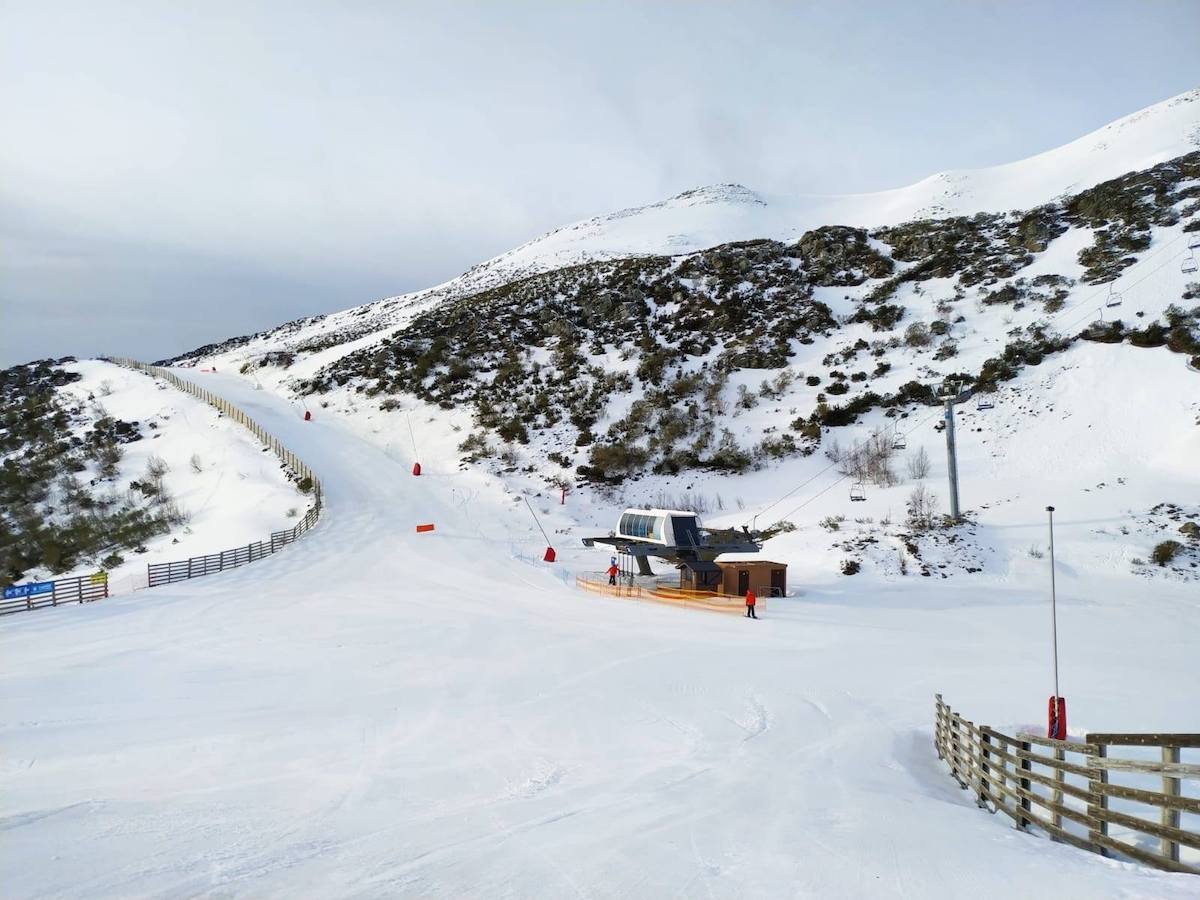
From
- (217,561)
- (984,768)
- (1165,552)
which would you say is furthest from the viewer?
(217,561)

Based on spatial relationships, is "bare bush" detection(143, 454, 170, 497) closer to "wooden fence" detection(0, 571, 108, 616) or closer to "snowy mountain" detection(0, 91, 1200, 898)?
"snowy mountain" detection(0, 91, 1200, 898)

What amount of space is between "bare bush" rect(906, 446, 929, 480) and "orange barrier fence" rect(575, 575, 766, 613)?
1925cm

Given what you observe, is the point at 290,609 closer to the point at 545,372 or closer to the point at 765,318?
the point at 545,372

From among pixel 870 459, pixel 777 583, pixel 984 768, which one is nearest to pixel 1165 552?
pixel 777 583

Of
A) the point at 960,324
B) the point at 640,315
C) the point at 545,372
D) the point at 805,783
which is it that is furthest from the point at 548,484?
the point at 805,783

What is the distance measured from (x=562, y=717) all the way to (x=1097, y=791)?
9108mm

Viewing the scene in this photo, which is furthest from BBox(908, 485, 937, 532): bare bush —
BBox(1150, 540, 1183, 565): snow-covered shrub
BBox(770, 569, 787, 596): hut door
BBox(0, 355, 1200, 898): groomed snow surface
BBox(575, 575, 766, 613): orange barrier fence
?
BBox(575, 575, 766, 613): orange barrier fence

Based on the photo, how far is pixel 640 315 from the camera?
7394cm

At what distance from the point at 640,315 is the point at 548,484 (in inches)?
1189

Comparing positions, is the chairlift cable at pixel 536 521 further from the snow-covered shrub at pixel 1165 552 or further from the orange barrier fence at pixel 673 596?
the snow-covered shrub at pixel 1165 552

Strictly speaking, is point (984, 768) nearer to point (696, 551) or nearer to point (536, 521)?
point (696, 551)

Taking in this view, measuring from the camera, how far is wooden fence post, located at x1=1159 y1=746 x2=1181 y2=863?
246 inches

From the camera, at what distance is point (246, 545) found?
36625 millimetres

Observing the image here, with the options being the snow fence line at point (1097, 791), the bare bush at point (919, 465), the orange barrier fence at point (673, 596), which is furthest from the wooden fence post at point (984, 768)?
the bare bush at point (919, 465)
